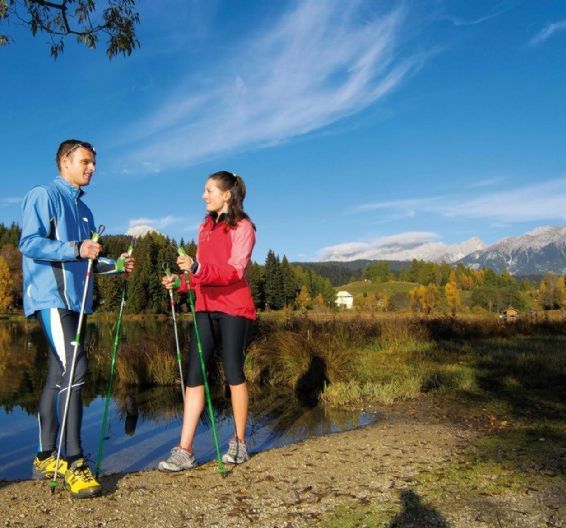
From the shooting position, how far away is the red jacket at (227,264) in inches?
160

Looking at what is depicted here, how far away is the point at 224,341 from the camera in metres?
4.16

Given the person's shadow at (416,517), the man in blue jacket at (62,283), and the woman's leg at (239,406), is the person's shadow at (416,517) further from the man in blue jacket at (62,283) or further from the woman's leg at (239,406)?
the man in blue jacket at (62,283)

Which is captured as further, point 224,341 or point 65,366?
point 224,341

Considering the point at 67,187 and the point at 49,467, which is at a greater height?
the point at 67,187

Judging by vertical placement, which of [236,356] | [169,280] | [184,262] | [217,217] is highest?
[217,217]

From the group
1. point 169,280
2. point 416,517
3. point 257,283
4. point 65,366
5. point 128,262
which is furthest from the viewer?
point 257,283

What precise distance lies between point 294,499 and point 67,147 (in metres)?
3.03

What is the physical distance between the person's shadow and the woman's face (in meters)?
2.56

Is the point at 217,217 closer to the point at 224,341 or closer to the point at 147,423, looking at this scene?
the point at 224,341

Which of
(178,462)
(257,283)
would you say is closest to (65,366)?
(178,462)

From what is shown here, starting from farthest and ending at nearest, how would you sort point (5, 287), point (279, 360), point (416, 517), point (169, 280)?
point (5, 287)
point (279, 360)
point (169, 280)
point (416, 517)

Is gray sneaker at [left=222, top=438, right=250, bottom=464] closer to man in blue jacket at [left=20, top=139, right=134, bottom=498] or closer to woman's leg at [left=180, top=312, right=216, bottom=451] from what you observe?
woman's leg at [left=180, top=312, right=216, bottom=451]

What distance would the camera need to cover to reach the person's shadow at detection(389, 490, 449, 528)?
301 cm

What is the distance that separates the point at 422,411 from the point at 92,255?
5144 mm
